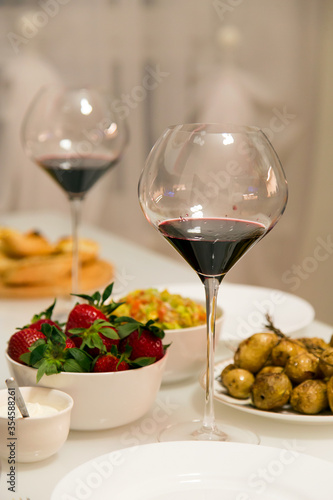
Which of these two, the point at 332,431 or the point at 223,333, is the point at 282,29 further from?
the point at 332,431

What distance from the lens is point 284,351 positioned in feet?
2.66

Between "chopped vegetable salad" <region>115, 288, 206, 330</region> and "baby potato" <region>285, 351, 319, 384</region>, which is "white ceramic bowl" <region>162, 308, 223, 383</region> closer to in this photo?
"chopped vegetable salad" <region>115, 288, 206, 330</region>

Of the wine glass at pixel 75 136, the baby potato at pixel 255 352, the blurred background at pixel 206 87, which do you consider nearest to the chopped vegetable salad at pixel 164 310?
the baby potato at pixel 255 352

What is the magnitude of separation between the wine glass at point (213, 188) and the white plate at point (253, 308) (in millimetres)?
347

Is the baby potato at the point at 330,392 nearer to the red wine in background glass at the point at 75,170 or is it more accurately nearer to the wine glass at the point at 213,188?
the wine glass at the point at 213,188

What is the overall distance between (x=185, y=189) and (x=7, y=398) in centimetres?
27

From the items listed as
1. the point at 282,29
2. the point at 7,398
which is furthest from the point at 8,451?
the point at 282,29

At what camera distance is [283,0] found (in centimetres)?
322

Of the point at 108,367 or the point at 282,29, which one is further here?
the point at 282,29

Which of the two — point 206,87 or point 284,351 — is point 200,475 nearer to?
point 284,351

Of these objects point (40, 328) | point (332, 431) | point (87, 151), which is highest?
point (87, 151)

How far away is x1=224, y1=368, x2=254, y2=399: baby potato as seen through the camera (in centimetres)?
79

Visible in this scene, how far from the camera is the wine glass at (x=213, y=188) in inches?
26.2

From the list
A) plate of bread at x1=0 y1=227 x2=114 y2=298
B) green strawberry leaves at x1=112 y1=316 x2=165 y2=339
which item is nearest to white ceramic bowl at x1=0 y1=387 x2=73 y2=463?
green strawberry leaves at x1=112 y1=316 x2=165 y2=339
